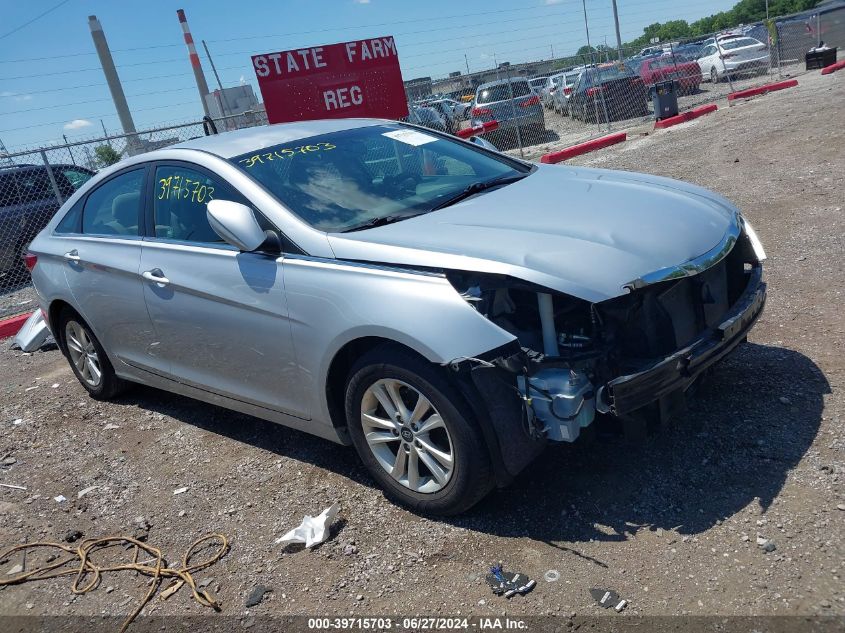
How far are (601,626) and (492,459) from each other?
2.53 ft

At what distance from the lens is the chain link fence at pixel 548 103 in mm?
11242

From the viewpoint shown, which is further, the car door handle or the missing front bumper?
the car door handle

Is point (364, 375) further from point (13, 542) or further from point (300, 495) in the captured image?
point (13, 542)

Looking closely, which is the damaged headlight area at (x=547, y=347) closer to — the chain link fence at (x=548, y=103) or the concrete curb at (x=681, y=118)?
the chain link fence at (x=548, y=103)

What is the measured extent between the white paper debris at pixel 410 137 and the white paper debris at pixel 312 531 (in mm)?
2322

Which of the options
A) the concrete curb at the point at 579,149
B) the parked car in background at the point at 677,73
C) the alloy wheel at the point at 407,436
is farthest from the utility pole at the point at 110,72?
the alloy wheel at the point at 407,436

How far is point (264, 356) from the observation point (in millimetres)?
3766

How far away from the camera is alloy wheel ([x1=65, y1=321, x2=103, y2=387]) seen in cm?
541

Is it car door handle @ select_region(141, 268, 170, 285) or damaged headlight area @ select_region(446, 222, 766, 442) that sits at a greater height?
car door handle @ select_region(141, 268, 170, 285)

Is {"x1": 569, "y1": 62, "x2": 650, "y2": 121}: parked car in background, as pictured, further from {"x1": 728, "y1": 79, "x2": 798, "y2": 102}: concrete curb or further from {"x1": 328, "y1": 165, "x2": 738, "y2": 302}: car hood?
{"x1": 328, "y1": 165, "x2": 738, "y2": 302}: car hood

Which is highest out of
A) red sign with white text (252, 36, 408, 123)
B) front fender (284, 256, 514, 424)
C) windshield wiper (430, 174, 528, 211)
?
red sign with white text (252, 36, 408, 123)

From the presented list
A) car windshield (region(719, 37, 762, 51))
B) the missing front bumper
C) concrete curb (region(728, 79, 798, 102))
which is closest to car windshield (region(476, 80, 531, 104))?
concrete curb (region(728, 79, 798, 102))

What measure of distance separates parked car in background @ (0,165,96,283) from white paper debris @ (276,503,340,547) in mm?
9661

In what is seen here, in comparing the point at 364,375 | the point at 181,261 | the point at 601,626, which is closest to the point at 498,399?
the point at 364,375
